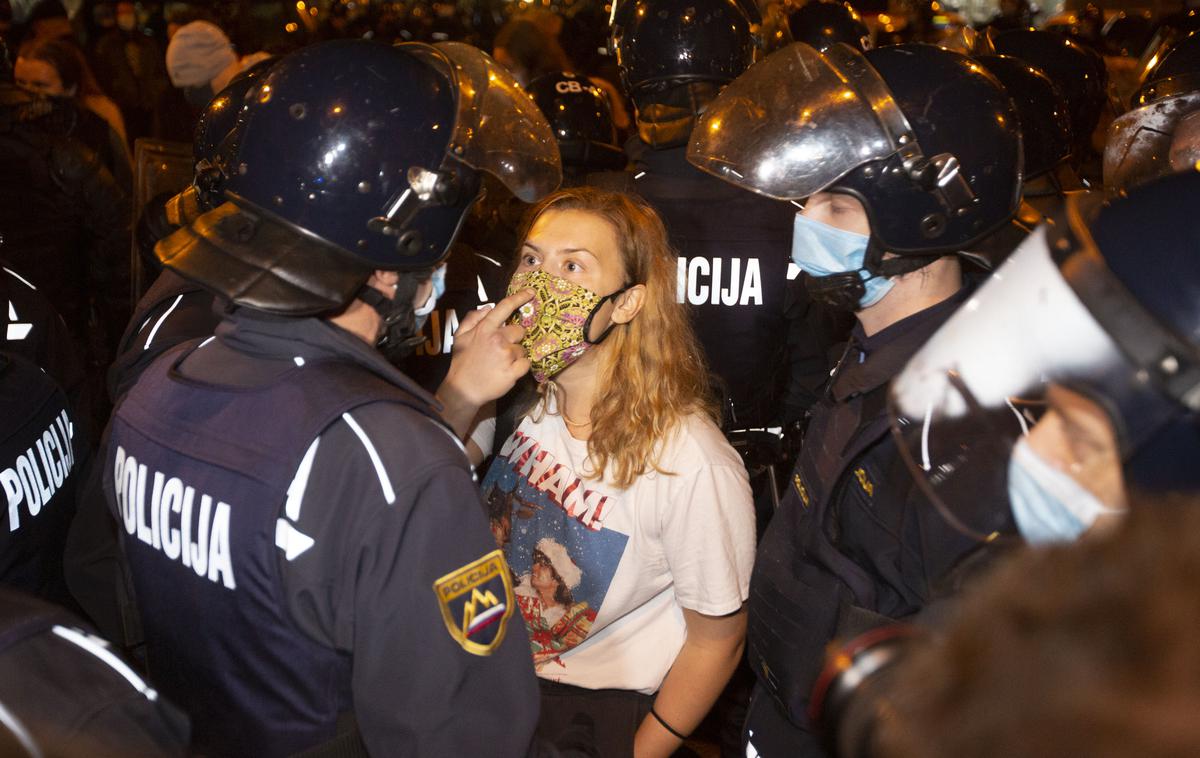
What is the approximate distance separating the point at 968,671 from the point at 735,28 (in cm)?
422

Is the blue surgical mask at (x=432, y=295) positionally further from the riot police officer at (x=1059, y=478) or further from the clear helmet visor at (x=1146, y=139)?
the clear helmet visor at (x=1146, y=139)

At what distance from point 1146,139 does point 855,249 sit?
5.35 feet

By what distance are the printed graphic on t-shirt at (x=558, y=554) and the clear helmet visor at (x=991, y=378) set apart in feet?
3.97

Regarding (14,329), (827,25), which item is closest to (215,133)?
(14,329)

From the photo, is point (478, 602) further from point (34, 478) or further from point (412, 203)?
point (34, 478)

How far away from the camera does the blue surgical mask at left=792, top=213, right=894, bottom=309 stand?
2.53m

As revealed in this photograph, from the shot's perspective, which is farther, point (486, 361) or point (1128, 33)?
point (1128, 33)

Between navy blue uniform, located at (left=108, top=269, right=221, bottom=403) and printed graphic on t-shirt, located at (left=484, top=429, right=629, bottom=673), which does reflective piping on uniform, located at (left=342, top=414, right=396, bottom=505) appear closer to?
printed graphic on t-shirt, located at (left=484, top=429, right=629, bottom=673)

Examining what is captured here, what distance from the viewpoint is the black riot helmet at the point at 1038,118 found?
3.80 meters

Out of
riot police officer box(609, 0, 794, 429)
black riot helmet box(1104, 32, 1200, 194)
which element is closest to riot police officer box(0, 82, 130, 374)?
riot police officer box(609, 0, 794, 429)

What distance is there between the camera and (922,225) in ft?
8.07

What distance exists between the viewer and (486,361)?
2713 millimetres

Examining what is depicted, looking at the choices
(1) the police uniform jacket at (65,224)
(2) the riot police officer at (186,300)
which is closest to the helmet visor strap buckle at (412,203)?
(2) the riot police officer at (186,300)

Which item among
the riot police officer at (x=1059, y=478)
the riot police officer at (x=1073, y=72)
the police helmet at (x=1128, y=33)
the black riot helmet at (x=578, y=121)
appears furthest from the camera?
the police helmet at (x=1128, y=33)
